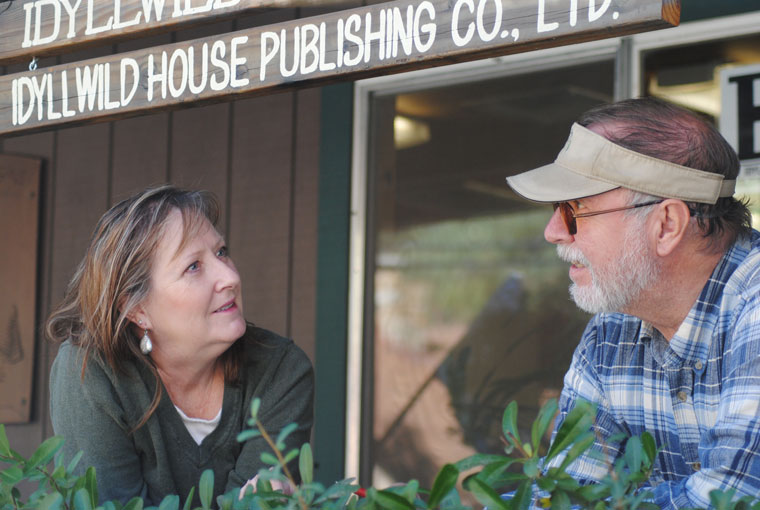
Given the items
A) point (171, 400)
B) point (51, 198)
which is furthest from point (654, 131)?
point (51, 198)

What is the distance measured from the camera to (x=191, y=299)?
236 cm

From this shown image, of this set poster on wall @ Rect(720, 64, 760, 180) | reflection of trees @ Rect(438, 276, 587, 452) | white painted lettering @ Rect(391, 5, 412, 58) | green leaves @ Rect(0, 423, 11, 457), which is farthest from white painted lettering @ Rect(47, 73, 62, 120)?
poster on wall @ Rect(720, 64, 760, 180)

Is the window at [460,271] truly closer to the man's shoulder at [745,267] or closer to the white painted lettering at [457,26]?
the man's shoulder at [745,267]

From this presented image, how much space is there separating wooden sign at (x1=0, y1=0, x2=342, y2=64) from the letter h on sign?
1717 millimetres

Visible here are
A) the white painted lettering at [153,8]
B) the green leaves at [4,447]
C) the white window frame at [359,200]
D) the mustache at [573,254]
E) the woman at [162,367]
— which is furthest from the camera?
the white window frame at [359,200]

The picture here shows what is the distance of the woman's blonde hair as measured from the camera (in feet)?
7.85

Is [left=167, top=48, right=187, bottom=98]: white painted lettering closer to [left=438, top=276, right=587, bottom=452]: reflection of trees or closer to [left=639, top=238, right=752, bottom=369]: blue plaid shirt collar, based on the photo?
[left=639, top=238, right=752, bottom=369]: blue plaid shirt collar

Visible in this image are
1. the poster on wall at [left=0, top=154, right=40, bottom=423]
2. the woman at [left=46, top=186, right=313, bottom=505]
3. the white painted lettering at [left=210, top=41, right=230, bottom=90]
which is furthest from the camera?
the poster on wall at [left=0, top=154, right=40, bottom=423]

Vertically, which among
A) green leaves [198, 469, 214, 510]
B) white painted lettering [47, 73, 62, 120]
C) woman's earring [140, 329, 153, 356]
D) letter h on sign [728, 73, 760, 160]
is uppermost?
letter h on sign [728, 73, 760, 160]

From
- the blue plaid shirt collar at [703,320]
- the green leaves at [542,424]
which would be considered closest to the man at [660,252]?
the blue plaid shirt collar at [703,320]

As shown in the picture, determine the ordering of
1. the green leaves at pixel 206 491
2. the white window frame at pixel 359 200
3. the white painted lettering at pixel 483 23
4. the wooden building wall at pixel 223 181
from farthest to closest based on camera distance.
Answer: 1. the wooden building wall at pixel 223 181
2. the white window frame at pixel 359 200
3. the white painted lettering at pixel 483 23
4. the green leaves at pixel 206 491

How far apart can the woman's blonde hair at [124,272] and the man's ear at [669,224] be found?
1.09m

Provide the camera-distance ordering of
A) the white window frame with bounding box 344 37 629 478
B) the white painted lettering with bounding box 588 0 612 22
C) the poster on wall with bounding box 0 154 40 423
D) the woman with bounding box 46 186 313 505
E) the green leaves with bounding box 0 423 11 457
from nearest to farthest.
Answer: the green leaves with bounding box 0 423 11 457, the white painted lettering with bounding box 588 0 612 22, the woman with bounding box 46 186 313 505, the white window frame with bounding box 344 37 629 478, the poster on wall with bounding box 0 154 40 423

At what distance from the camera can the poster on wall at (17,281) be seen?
448cm
